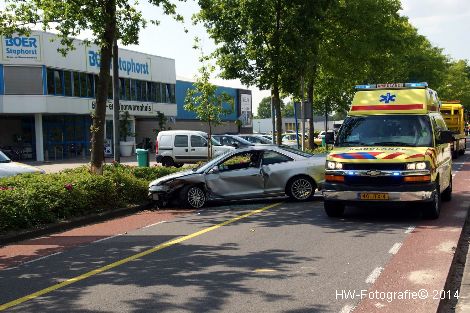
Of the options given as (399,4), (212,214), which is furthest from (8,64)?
(212,214)

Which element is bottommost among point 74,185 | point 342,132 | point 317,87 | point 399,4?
point 74,185

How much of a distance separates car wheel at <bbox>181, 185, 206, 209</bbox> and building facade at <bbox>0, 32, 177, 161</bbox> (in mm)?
22350

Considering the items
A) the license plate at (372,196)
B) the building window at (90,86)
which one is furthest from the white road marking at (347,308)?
the building window at (90,86)

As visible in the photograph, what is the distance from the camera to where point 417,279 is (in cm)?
621

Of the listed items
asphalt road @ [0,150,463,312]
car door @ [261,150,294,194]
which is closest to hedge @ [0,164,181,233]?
asphalt road @ [0,150,463,312]

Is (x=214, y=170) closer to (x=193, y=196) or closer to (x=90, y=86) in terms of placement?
(x=193, y=196)

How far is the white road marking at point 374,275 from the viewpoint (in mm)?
6209

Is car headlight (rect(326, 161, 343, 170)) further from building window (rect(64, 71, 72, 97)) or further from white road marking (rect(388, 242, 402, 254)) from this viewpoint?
building window (rect(64, 71, 72, 97))

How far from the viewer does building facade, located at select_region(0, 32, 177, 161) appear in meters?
33.8

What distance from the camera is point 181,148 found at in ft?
89.5

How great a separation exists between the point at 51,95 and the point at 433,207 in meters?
29.5

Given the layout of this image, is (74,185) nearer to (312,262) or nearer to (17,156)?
(312,262)

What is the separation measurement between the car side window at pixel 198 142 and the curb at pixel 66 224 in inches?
529

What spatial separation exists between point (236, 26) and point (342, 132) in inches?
426
